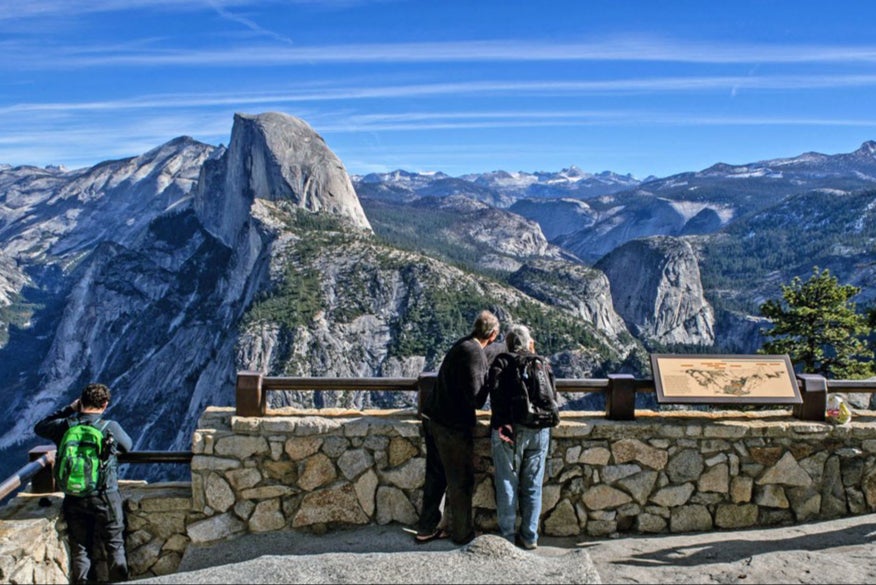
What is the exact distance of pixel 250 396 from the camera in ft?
27.8

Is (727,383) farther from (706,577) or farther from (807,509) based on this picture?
(706,577)

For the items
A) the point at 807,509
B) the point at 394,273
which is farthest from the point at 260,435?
the point at 394,273

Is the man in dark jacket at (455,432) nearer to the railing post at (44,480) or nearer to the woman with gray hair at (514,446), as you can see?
the woman with gray hair at (514,446)

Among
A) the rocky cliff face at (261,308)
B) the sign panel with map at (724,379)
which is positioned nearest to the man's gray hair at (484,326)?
the sign panel with map at (724,379)

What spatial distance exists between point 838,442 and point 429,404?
4895 mm

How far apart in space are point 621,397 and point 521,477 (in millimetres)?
1593

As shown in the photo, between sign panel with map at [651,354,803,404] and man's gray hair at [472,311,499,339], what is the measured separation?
217 centimetres

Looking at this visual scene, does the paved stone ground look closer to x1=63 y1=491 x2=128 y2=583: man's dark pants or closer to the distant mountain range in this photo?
x1=63 y1=491 x2=128 y2=583: man's dark pants

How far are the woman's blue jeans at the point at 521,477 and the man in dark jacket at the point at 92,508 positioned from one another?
3.89 metres

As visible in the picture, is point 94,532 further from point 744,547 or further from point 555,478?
point 744,547

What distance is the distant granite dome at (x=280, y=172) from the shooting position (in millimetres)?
152750

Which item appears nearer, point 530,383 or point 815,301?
point 530,383

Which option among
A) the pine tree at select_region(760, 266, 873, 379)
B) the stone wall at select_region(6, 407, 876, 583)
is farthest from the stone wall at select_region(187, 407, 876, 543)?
the pine tree at select_region(760, 266, 873, 379)

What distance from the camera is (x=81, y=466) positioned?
25.3 feet
